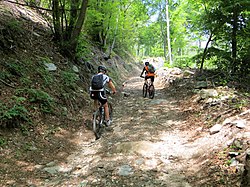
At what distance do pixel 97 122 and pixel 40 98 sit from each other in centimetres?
189

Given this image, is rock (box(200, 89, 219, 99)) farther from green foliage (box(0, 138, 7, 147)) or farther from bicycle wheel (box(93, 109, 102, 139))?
green foliage (box(0, 138, 7, 147))

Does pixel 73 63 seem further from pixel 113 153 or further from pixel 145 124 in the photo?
pixel 113 153

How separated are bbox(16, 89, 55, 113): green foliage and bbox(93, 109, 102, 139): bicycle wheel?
4.69 ft

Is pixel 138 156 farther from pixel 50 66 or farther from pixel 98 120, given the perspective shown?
pixel 50 66

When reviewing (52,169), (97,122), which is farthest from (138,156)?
(97,122)

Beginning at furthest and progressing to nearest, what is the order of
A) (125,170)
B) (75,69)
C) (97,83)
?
(75,69), (97,83), (125,170)

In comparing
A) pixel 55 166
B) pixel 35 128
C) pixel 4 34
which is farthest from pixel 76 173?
pixel 4 34

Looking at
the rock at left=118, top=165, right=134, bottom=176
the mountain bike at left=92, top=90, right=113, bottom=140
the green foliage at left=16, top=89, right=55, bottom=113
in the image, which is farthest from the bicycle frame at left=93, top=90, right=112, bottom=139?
the rock at left=118, top=165, right=134, bottom=176

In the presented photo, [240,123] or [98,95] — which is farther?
[98,95]

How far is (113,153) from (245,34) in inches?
347

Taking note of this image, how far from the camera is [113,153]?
5.43m

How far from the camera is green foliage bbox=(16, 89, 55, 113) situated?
6.56 m

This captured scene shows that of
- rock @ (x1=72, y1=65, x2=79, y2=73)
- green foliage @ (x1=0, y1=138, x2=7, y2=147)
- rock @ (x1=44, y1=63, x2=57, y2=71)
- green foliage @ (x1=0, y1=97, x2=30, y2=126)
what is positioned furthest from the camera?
rock @ (x1=72, y1=65, x2=79, y2=73)

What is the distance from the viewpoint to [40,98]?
6793mm
